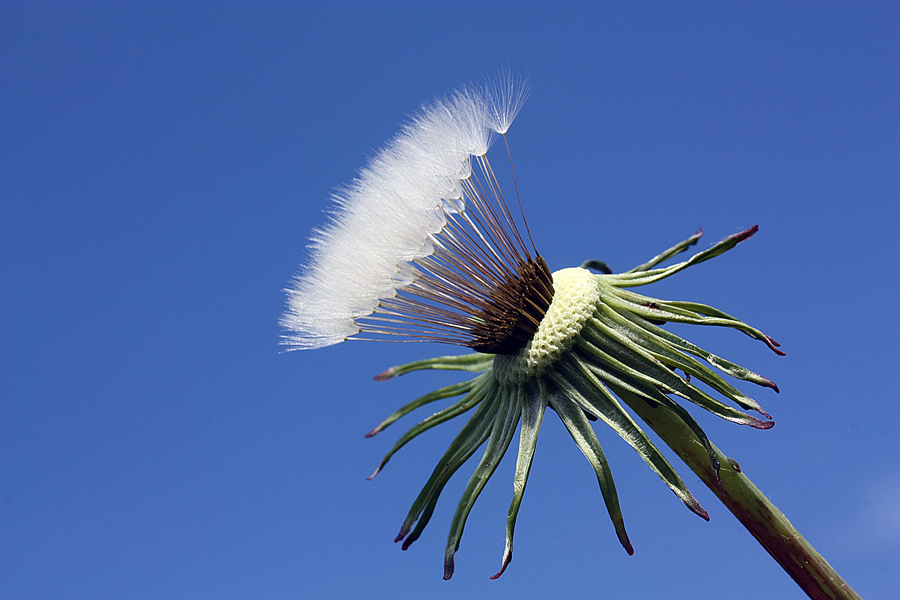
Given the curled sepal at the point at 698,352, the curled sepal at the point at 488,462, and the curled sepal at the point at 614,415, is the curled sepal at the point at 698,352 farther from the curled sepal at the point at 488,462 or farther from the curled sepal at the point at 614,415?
the curled sepal at the point at 488,462

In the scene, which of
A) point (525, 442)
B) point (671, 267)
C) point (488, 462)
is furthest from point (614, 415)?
point (671, 267)

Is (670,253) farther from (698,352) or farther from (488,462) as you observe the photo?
(488,462)

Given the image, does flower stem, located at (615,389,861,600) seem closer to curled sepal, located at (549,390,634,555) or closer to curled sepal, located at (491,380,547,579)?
curled sepal, located at (549,390,634,555)

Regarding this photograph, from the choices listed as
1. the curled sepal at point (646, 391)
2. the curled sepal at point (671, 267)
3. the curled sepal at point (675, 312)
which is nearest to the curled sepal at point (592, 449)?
the curled sepal at point (646, 391)

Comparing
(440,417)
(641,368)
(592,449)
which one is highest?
(440,417)

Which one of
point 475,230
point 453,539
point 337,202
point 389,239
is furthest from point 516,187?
point 453,539

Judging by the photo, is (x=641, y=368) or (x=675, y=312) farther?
(x=675, y=312)

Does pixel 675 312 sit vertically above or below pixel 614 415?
above
